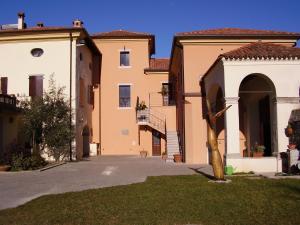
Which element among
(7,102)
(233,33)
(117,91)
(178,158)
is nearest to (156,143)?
(117,91)

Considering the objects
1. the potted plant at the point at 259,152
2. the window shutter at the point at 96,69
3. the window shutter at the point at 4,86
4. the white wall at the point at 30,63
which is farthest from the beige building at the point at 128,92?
the potted plant at the point at 259,152

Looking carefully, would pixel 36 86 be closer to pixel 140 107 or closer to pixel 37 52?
pixel 37 52

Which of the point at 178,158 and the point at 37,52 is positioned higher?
the point at 37,52

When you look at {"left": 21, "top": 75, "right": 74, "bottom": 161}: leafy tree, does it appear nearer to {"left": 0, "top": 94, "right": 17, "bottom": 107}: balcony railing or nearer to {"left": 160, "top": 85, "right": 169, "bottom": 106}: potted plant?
{"left": 0, "top": 94, "right": 17, "bottom": 107}: balcony railing

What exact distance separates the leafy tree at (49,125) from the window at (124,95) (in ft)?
26.4

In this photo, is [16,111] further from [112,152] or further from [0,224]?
[0,224]

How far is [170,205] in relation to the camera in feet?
28.8

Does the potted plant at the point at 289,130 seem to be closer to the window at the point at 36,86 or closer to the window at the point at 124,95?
the window at the point at 36,86

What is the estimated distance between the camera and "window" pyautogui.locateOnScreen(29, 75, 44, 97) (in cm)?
2405

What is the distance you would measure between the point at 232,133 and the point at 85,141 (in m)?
15.6

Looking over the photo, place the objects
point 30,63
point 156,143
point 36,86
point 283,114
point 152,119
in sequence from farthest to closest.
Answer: point 156,143, point 152,119, point 30,63, point 36,86, point 283,114

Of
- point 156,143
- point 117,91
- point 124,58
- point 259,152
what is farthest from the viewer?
point 124,58

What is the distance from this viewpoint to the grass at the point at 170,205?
7.49 metres

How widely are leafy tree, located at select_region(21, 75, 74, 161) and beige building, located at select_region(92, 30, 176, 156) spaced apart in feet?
25.2
